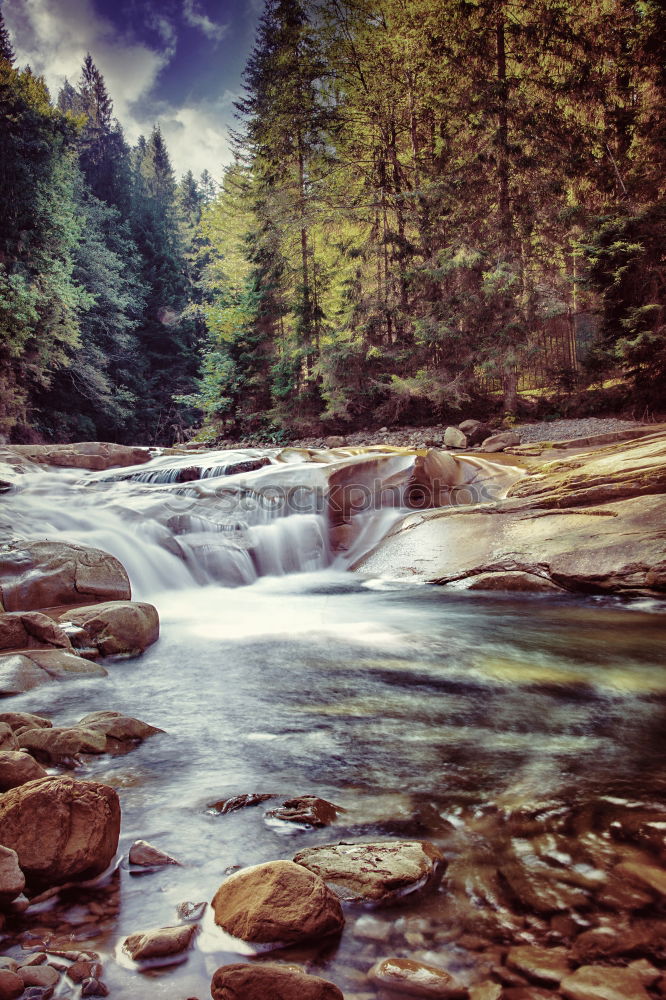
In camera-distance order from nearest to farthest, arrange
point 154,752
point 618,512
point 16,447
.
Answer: point 154,752 < point 618,512 < point 16,447

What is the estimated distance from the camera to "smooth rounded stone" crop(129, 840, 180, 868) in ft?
5.81

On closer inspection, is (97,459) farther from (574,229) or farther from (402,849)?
(574,229)

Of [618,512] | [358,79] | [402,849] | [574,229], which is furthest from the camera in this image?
[358,79]

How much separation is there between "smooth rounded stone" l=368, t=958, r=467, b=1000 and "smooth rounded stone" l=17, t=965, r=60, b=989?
0.74 metres

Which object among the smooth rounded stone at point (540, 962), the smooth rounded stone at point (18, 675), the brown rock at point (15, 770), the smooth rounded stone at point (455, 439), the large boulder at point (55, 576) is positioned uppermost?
the smooth rounded stone at point (455, 439)

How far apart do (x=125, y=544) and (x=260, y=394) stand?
1583 centimetres

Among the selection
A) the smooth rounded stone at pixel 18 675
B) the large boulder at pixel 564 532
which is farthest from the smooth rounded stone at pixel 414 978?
the large boulder at pixel 564 532

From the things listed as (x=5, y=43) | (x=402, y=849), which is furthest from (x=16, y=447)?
(x=5, y=43)

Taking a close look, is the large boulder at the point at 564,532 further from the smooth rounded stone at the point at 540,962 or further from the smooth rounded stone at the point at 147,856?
the smooth rounded stone at the point at 147,856

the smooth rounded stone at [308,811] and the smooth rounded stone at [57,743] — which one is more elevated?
the smooth rounded stone at [57,743]

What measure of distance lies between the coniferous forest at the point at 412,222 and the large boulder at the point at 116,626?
12394 millimetres

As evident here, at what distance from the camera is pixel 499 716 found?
319cm

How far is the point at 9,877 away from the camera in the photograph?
1.48 metres

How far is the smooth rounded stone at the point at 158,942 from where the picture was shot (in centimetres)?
137
